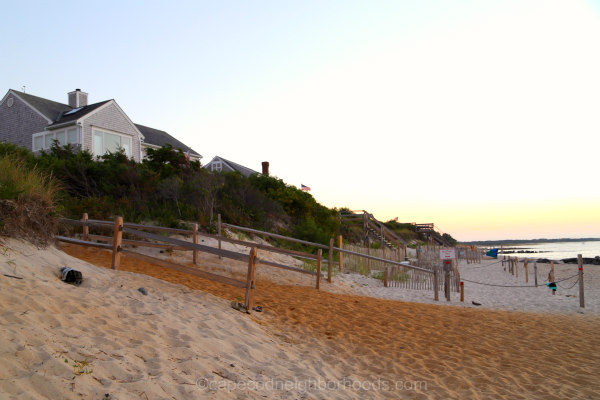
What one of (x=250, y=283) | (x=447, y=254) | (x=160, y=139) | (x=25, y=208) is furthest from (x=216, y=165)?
(x=250, y=283)

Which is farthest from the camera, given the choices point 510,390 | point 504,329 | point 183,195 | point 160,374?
point 183,195

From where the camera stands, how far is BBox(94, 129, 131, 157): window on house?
22.3 meters

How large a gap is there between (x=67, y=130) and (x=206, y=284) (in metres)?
17.0

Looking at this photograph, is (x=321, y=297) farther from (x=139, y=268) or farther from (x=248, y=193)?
(x=248, y=193)

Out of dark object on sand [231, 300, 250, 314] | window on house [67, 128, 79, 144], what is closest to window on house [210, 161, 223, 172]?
window on house [67, 128, 79, 144]

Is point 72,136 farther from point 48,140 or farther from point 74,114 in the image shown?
point 48,140

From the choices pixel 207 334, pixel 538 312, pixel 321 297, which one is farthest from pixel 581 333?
pixel 207 334

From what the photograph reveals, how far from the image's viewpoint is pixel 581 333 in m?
8.14

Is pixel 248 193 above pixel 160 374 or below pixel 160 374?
above

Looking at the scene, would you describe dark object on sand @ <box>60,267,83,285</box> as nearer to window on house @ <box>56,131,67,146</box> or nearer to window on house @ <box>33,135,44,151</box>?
window on house @ <box>56,131,67,146</box>

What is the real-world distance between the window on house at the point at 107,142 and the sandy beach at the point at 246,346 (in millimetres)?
14796

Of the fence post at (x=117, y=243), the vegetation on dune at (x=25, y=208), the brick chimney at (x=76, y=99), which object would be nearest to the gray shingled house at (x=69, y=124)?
the brick chimney at (x=76, y=99)

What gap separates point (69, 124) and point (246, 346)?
65.8 feet

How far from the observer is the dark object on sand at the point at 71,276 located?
6.02 m
